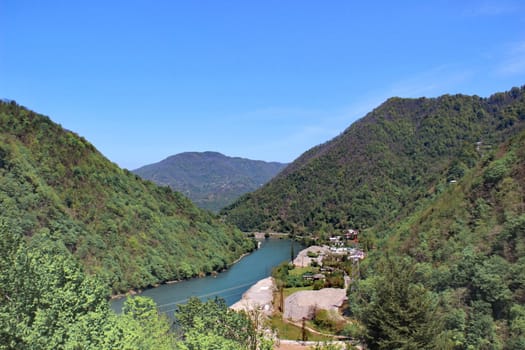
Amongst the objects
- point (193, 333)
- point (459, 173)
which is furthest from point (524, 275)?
point (459, 173)

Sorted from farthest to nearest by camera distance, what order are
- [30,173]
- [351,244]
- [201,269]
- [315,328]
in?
[351,244] → [201,269] → [30,173] → [315,328]

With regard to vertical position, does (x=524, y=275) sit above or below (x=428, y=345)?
above

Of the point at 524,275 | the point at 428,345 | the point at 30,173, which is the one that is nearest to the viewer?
the point at 428,345

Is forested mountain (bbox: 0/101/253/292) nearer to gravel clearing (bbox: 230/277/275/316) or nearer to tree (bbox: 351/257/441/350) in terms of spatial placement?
gravel clearing (bbox: 230/277/275/316)

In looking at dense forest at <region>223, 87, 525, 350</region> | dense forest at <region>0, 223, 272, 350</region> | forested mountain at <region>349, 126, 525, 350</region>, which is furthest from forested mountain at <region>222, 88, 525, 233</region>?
dense forest at <region>0, 223, 272, 350</region>

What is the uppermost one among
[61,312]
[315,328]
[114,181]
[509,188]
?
[114,181]

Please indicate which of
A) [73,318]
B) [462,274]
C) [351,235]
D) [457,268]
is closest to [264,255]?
[351,235]

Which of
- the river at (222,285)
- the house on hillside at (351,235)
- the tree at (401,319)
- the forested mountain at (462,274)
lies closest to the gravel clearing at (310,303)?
the forested mountain at (462,274)

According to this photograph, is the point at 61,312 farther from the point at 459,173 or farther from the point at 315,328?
the point at 459,173
